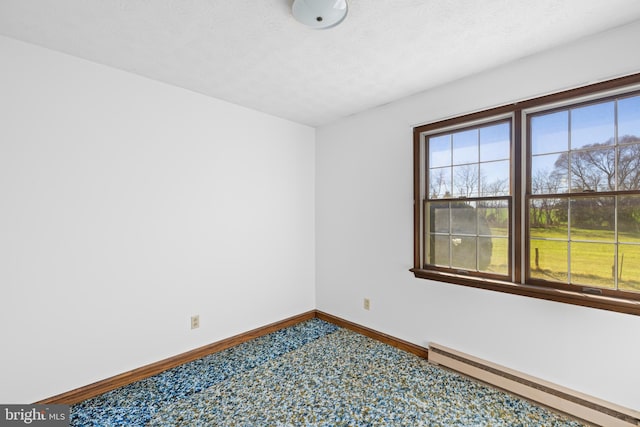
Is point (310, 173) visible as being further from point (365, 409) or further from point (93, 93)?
point (365, 409)

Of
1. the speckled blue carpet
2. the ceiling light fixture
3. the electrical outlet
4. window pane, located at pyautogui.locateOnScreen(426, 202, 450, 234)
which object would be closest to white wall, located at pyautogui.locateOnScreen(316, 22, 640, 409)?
window pane, located at pyautogui.locateOnScreen(426, 202, 450, 234)

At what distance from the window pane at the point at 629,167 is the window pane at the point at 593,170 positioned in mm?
36

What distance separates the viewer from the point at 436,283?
2635 mm

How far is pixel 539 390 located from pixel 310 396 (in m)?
1.64

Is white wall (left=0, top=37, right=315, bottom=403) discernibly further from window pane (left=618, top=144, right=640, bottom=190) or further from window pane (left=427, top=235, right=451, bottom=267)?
window pane (left=618, top=144, right=640, bottom=190)

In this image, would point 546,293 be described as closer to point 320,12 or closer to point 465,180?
point 465,180

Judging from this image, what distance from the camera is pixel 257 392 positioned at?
2178 mm

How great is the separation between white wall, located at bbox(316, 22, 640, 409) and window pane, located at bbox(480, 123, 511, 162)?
0.21m

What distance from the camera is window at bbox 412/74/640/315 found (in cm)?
183

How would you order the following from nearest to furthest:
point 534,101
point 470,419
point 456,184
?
point 470,419 < point 534,101 < point 456,184

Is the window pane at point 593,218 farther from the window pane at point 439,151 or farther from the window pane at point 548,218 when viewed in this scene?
the window pane at point 439,151

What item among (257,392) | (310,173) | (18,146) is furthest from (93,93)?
(257,392)

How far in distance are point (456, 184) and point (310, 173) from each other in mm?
1845

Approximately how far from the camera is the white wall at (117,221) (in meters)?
1.92
